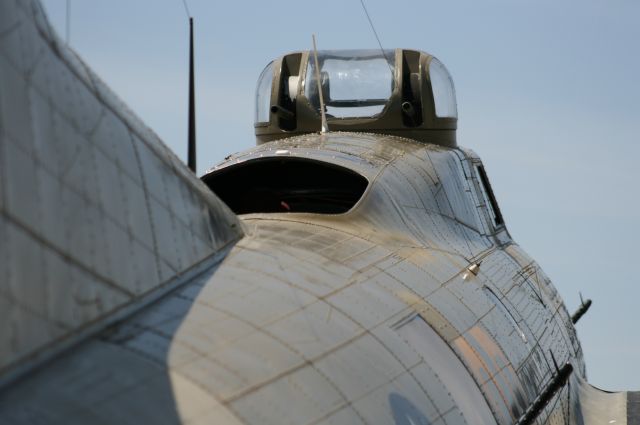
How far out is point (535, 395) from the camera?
37.4ft

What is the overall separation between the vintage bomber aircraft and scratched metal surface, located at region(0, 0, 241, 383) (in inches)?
→ 0.5

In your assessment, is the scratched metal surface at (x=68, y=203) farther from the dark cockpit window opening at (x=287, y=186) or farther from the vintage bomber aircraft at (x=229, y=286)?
the dark cockpit window opening at (x=287, y=186)

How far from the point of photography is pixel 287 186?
1257 cm

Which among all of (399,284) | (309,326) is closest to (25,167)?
(309,326)

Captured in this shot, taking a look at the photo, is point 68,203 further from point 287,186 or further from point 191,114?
point 191,114

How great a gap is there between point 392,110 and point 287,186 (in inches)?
183

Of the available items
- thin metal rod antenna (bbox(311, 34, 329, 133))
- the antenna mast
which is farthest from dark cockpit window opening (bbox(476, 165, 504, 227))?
the antenna mast

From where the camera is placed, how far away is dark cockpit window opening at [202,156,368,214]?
12344mm

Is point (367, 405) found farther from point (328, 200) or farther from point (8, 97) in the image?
point (328, 200)

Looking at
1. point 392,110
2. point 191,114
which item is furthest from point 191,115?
point 392,110

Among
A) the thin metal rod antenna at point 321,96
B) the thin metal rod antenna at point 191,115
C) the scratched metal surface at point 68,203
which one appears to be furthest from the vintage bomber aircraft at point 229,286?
the thin metal rod antenna at point 321,96

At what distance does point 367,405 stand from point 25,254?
2527 mm

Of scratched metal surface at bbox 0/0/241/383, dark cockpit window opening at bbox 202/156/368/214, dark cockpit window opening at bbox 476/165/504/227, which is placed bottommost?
dark cockpit window opening at bbox 476/165/504/227

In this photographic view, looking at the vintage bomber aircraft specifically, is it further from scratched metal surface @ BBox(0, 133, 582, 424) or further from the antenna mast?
the antenna mast
